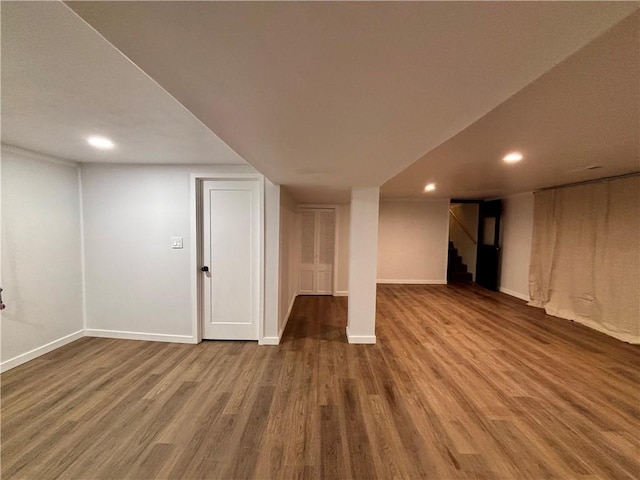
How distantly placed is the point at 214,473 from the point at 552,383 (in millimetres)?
3072

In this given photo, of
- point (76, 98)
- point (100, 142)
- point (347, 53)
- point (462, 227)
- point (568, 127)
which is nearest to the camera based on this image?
point (347, 53)

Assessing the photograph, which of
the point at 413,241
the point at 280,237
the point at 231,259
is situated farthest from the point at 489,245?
the point at 231,259

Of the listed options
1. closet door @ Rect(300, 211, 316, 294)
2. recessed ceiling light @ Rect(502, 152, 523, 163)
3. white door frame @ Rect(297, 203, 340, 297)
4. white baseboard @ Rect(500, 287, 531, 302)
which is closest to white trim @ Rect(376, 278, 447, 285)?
white baseboard @ Rect(500, 287, 531, 302)

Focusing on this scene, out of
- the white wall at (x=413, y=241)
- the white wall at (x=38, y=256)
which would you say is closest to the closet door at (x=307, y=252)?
the white wall at (x=413, y=241)

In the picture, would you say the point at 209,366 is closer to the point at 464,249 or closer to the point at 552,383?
the point at 552,383

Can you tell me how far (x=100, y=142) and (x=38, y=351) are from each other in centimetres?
247

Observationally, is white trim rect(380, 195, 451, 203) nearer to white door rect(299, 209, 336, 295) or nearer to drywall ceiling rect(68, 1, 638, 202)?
white door rect(299, 209, 336, 295)

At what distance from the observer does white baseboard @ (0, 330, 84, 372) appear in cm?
254

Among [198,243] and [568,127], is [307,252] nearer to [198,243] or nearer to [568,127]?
[198,243]

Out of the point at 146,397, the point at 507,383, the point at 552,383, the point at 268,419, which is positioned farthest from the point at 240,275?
the point at 552,383

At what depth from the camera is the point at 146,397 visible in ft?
7.24

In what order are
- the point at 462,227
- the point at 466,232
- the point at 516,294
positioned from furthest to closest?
the point at 462,227 → the point at 466,232 → the point at 516,294

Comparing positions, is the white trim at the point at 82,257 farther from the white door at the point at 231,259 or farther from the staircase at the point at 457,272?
the staircase at the point at 457,272

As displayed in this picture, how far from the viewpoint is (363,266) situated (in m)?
3.32
